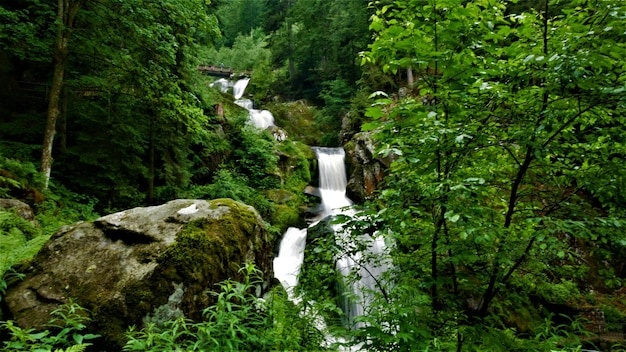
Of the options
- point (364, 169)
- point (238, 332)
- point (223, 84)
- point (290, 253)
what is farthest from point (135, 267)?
point (223, 84)

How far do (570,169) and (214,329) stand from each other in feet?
8.75

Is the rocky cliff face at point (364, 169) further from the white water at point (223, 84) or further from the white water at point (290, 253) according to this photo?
the white water at point (223, 84)

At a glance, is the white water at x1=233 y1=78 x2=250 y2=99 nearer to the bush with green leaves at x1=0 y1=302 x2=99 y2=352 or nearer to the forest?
the forest

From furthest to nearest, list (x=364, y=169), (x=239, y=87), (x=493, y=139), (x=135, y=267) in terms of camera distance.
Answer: (x=239, y=87) < (x=364, y=169) < (x=135, y=267) < (x=493, y=139)

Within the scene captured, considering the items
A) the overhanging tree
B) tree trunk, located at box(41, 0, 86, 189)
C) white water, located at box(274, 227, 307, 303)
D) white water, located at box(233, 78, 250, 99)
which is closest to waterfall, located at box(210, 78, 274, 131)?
white water, located at box(233, 78, 250, 99)

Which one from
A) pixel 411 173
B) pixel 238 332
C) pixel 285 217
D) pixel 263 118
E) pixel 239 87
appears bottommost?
pixel 285 217

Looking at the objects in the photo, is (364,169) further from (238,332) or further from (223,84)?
(223,84)

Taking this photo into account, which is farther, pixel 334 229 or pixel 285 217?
pixel 285 217

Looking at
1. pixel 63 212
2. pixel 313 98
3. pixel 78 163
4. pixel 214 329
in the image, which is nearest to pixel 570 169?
pixel 214 329

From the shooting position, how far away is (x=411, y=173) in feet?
8.57

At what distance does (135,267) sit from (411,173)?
2757 millimetres

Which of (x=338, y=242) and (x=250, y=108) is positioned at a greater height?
(x=250, y=108)

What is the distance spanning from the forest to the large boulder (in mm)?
144

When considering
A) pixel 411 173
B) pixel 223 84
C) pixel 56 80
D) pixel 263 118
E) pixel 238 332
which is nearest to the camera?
pixel 238 332
